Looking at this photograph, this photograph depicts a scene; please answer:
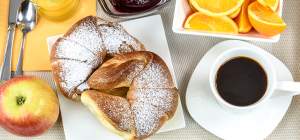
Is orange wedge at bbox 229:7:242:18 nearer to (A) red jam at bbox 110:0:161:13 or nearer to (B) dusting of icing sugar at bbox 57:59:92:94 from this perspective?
(A) red jam at bbox 110:0:161:13

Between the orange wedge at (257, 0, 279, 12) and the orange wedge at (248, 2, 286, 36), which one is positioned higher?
the orange wedge at (257, 0, 279, 12)

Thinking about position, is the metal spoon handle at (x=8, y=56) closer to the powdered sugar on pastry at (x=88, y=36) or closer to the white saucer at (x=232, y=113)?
the powdered sugar on pastry at (x=88, y=36)

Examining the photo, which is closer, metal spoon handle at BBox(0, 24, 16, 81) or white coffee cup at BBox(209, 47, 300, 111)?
white coffee cup at BBox(209, 47, 300, 111)

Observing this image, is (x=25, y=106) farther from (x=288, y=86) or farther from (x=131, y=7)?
(x=288, y=86)

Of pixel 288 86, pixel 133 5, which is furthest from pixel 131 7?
pixel 288 86

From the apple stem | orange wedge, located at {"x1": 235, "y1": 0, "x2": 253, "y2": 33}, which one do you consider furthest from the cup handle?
the apple stem

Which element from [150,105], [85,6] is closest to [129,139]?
[150,105]

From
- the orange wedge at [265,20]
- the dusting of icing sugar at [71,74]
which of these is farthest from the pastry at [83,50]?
the orange wedge at [265,20]
